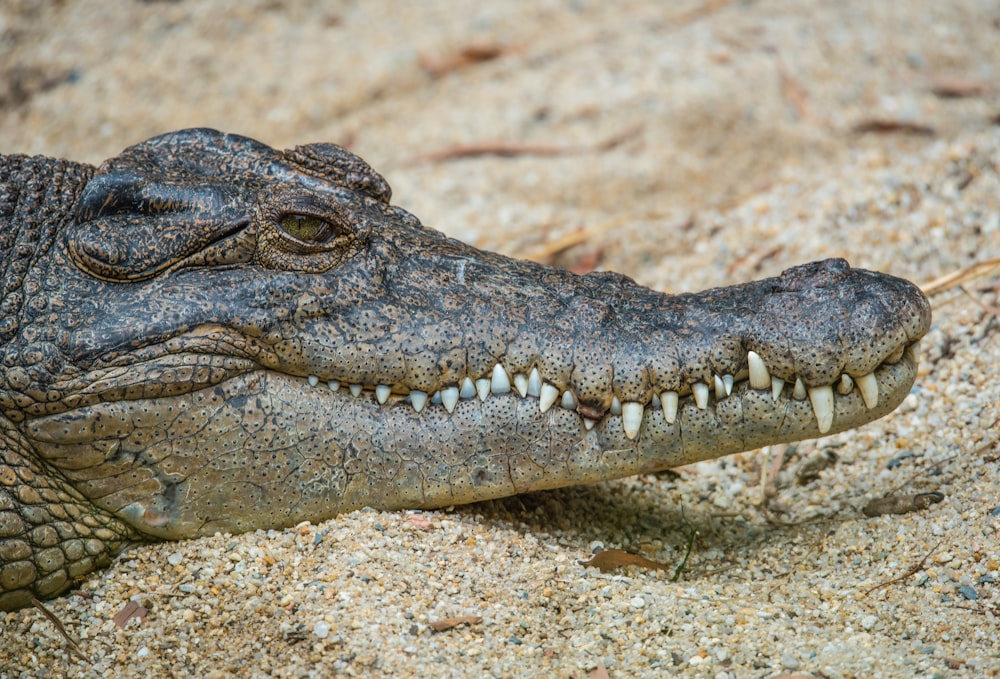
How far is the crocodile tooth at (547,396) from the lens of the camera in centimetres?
315

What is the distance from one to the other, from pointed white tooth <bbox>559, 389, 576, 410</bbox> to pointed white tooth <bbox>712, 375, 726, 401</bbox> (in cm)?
44

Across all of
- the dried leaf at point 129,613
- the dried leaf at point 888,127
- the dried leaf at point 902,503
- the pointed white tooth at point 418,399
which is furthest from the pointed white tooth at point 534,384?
the dried leaf at point 888,127

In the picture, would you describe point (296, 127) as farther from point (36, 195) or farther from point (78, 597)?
point (78, 597)

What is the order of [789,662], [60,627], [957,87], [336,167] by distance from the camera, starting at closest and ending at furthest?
[789,662], [60,627], [336,167], [957,87]

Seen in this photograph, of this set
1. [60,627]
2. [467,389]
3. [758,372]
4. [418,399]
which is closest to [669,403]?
[758,372]

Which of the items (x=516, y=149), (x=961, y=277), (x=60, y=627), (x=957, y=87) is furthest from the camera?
(x=957, y=87)

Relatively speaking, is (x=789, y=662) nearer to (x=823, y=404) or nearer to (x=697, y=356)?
(x=823, y=404)

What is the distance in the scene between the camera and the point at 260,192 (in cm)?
347

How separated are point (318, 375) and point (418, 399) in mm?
333

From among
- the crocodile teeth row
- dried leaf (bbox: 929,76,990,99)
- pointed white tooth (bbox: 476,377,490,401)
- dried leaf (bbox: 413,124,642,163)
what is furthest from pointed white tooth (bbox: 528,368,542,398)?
dried leaf (bbox: 929,76,990,99)

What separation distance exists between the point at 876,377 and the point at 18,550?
2718 millimetres

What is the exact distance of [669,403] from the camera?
122 inches

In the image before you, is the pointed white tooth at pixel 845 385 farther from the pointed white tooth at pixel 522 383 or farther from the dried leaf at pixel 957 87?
the dried leaf at pixel 957 87

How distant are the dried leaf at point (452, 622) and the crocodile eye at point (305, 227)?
1316mm
